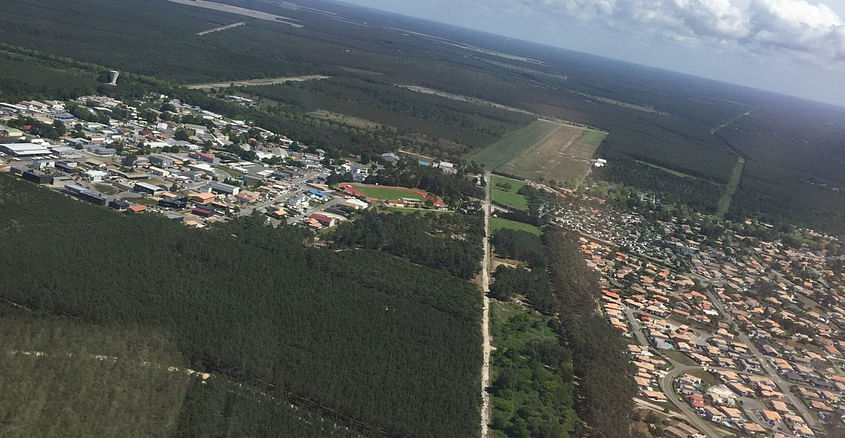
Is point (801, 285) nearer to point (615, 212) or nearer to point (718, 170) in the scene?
point (615, 212)

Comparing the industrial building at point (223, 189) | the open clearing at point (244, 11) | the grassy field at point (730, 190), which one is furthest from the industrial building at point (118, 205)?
the open clearing at point (244, 11)

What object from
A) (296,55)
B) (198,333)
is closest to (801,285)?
(198,333)

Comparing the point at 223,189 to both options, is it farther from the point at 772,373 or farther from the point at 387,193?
the point at 772,373

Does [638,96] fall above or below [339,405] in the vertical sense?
above

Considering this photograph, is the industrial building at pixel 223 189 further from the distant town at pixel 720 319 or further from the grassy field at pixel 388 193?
the distant town at pixel 720 319

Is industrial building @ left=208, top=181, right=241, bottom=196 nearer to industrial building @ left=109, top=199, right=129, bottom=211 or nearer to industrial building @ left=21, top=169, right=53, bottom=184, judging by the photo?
industrial building @ left=109, top=199, right=129, bottom=211

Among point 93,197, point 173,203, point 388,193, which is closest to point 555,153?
point 388,193
